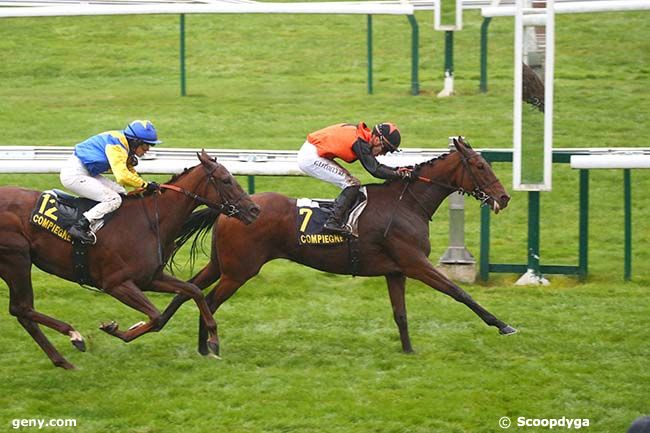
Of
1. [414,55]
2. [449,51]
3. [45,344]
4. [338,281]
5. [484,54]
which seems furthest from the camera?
[414,55]

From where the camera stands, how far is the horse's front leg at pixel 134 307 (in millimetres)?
8867

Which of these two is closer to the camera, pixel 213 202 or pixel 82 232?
pixel 82 232

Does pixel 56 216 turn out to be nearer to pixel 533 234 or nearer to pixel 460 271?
pixel 460 271

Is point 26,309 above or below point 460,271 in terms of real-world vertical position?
above

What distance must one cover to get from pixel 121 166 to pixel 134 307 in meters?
0.88

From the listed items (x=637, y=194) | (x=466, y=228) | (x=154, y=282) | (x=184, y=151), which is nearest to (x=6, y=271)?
(x=154, y=282)

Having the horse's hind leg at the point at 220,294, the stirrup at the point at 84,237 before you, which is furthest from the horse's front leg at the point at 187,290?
A: the stirrup at the point at 84,237

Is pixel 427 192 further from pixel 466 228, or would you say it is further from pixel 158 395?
pixel 466 228

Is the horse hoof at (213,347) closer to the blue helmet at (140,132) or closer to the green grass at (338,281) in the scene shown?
the green grass at (338,281)

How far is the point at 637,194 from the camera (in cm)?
1384

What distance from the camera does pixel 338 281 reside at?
11.2m

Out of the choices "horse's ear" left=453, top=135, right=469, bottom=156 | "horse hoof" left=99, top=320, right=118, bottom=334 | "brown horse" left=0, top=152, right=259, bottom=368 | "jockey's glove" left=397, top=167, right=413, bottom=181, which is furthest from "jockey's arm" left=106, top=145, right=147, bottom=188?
"horse's ear" left=453, top=135, right=469, bottom=156

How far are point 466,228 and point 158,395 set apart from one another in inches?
201

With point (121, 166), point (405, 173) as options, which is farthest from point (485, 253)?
point (121, 166)
